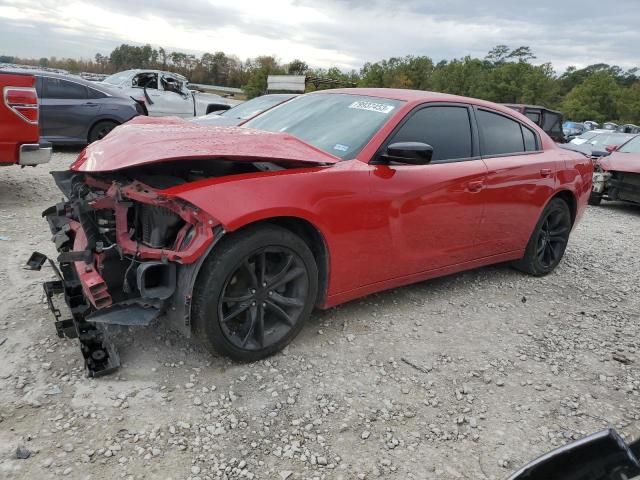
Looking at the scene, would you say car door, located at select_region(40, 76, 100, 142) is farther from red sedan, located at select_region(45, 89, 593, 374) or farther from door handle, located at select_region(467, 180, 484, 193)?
door handle, located at select_region(467, 180, 484, 193)

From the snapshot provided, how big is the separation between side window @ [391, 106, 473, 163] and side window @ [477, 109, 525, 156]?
182 millimetres

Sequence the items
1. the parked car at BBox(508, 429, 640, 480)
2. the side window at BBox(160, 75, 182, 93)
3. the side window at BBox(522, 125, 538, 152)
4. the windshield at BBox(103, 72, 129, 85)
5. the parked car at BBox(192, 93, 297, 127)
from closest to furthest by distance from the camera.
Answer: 1. the parked car at BBox(508, 429, 640, 480)
2. the side window at BBox(522, 125, 538, 152)
3. the parked car at BBox(192, 93, 297, 127)
4. the windshield at BBox(103, 72, 129, 85)
5. the side window at BBox(160, 75, 182, 93)

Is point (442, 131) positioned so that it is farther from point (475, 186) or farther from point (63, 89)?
point (63, 89)

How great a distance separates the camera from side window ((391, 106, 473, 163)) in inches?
138

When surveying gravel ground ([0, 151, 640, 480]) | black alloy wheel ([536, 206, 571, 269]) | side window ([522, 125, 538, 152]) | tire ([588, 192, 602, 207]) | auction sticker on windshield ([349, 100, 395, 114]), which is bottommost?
gravel ground ([0, 151, 640, 480])

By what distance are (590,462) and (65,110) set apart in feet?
32.2

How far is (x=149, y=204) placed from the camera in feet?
9.07

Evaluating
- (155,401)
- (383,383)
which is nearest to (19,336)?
(155,401)

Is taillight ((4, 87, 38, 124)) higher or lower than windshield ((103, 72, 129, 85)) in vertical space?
lower

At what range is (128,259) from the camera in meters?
2.73

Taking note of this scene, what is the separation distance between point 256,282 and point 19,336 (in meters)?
1.48

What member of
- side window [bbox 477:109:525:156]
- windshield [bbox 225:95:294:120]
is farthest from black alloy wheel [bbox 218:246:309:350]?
windshield [bbox 225:95:294:120]

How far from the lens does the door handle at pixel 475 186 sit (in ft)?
12.4

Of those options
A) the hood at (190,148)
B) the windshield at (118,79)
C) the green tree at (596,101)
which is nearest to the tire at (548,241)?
the hood at (190,148)
